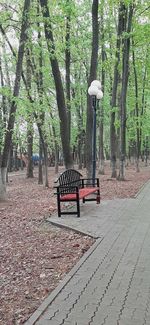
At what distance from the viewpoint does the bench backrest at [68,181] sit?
986 cm

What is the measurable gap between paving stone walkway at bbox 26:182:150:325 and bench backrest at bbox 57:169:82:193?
5.62 feet

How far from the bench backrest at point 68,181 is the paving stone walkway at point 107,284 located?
171 cm

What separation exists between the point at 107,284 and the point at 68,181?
608cm

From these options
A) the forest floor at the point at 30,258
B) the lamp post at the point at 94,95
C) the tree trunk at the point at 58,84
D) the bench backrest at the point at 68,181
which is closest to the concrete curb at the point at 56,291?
the forest floor at the point at 30,258

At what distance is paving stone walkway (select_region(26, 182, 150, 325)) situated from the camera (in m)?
3.92

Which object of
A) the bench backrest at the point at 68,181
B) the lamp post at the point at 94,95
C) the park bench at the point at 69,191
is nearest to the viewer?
the park bench at the point at 69,191

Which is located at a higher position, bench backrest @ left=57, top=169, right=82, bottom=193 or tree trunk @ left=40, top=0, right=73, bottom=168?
tree trunk @ left=40, top=0, right=73, bottom=168

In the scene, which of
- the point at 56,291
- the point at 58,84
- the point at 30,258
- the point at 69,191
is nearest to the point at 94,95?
the point at 58,84

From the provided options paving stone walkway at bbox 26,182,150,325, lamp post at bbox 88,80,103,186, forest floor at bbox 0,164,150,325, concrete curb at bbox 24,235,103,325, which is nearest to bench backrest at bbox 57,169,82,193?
forest floor at bbox 0,164,150,325

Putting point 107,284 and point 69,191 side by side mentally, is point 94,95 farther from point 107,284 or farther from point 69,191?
point 107,284

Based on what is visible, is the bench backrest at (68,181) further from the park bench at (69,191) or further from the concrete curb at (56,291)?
the concrete curb at (56,291)

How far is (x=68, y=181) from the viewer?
10.8m

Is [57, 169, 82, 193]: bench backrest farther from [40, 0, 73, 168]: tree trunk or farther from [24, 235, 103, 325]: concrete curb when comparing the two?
[24, 235, 103, 325]: concrete curb

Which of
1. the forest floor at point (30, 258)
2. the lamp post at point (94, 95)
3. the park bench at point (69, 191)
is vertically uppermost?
the lamp post at point (94, 95)
